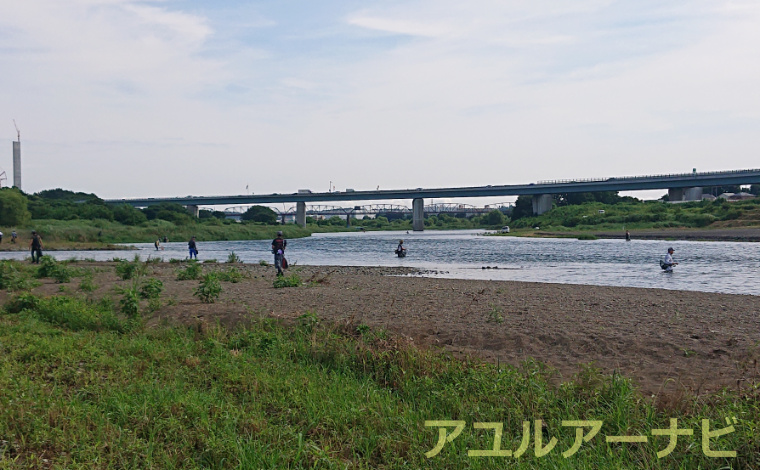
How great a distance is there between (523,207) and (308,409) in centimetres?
14794

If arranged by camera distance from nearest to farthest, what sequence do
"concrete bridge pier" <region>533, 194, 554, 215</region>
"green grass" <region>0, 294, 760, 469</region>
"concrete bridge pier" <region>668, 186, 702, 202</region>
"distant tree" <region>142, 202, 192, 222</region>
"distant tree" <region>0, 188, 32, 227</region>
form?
"green grass" <region>0, 294, 760, 469</region> < "distant tree" <region>0, 188, 32, 227</region> < "concrete bridge pier" <region>668, 186, 702, 202</region> < "distant tree" <region>142, 202, 192, 222</region> < "concrete bridge pier" <region>533, 194, 554, 215</region>

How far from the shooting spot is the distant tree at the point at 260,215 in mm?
169500

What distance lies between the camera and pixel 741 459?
591 cm

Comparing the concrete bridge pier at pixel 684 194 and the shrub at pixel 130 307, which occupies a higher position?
the concrete bridge pier at pixel 684 194

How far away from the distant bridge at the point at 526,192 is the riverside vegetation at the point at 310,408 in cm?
11389

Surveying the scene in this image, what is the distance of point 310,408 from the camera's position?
775 centimetres

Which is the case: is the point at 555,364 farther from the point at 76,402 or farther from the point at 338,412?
the point at 76,402

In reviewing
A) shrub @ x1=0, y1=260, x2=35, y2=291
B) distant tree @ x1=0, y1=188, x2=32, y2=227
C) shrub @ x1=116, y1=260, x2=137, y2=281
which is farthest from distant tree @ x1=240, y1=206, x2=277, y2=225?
shrub @ x1=0, y1=260, x2=35, y2=291

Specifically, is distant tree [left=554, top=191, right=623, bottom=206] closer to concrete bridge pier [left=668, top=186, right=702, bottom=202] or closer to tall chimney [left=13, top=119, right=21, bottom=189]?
concrete bridge pier [left=668, top=186, right=702, bottom=202]

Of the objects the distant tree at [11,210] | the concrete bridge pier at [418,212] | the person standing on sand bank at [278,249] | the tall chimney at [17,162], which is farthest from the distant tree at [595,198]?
the tall chimney at [17,162]

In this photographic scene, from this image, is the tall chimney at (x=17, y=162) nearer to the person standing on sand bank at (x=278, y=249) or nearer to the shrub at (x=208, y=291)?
the person standing on sand bank at (x=278, y=249)

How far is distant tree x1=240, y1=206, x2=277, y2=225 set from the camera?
16950 cm

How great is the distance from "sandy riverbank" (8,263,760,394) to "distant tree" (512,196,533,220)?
131148 millimetres

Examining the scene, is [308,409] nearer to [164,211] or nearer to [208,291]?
[208,291]
